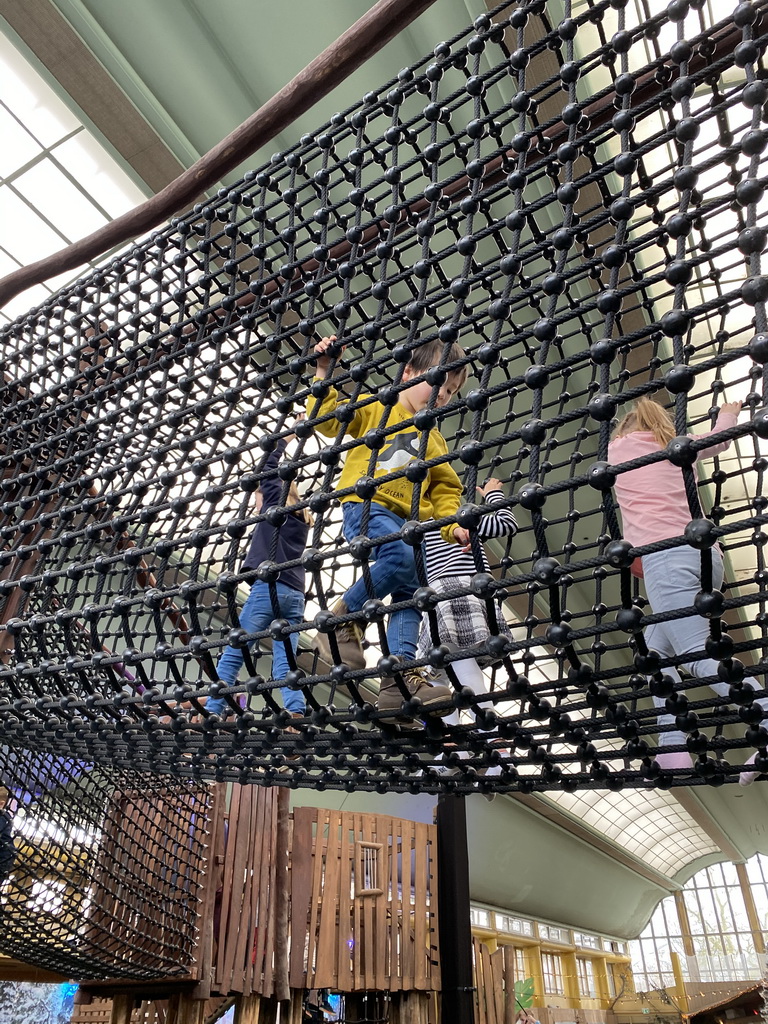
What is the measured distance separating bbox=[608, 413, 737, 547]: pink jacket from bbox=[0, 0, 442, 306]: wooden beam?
1.05 meters

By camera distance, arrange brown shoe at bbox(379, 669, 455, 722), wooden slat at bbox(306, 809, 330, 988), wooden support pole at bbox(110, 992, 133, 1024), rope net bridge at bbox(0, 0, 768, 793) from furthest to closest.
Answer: wooden slat at bbox(306, 809, 330, 988)
wooden support pole at bbox(110, 992, 133, 1024)
brown shoe at bbox(379, 669, 455, 722)
rope net bridge at bbox(0, 0, 768, 793)

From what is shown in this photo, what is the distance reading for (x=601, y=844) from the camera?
15930 millimetres

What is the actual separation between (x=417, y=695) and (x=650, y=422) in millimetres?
1104

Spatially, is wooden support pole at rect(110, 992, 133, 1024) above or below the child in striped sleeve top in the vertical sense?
below

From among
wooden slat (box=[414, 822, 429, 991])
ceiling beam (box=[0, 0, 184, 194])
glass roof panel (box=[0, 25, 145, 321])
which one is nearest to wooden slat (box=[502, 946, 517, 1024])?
wooden slat (box=[414, 822, 429, 991])

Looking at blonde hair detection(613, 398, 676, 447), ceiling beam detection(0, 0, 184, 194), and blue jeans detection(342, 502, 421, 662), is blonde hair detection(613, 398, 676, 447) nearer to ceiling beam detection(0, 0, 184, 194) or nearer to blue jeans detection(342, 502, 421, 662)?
blue jeans detection(342, 502, 421, 662)

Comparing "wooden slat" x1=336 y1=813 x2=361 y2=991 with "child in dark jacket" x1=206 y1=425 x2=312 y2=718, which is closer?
"child in dark jacket" x1=206 y1=425 x2=312 y2=718

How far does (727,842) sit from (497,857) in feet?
36.2

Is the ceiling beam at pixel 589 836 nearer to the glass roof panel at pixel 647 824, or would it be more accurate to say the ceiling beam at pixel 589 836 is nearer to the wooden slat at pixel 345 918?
the glass roof panel at pixel 647 824

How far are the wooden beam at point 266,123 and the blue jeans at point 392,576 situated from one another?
836 mm

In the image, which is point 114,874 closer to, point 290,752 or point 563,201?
point 290,752

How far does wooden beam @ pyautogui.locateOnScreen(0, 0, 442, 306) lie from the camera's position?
141cm

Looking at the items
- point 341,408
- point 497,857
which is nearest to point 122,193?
point 341,408

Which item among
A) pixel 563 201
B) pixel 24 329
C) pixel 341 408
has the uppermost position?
pixel 24 329
